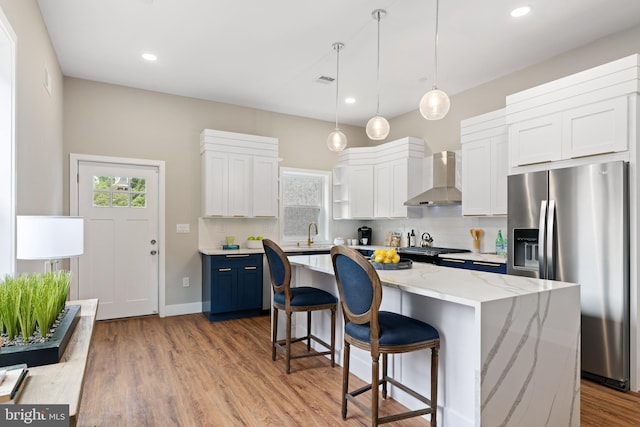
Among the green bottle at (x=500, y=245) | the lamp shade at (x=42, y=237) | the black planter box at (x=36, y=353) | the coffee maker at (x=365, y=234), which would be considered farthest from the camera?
the coffee maker at (x=365, y=234)

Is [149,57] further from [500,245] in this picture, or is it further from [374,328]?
[500,245]

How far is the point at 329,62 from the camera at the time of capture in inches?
161

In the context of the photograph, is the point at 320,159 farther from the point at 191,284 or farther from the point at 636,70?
the point at 636,70

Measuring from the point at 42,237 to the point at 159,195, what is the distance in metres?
3.06

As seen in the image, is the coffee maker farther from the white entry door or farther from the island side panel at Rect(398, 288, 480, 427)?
the island side panel at Rect(398, 288, 480, 427)

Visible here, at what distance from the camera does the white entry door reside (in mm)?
4574

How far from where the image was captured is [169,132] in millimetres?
5035

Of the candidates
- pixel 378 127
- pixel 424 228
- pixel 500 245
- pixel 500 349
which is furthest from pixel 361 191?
pixel 500 349

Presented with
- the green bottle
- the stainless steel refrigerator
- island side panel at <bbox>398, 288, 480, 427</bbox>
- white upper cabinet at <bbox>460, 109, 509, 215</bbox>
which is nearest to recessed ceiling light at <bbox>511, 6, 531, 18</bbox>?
white upper cabinet at <bbox>460, 109, 509, 215</bbox>

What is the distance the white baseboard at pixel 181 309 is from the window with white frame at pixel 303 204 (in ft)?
5.15

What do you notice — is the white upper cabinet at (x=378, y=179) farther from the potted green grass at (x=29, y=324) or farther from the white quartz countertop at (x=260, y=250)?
the potted green grass at (x=29, y=324)

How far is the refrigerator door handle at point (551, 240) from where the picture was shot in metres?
3.15

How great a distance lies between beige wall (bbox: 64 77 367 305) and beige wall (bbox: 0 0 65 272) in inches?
25.5

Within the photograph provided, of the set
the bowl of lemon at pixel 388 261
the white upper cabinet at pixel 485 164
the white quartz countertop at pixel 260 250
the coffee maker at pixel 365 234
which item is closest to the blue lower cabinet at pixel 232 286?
the white quartz countertop at pixel 260 250
